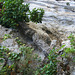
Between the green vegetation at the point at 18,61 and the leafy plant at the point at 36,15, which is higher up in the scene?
the leafy plant at the point at 36,15

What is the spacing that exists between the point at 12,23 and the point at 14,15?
0.38 meters

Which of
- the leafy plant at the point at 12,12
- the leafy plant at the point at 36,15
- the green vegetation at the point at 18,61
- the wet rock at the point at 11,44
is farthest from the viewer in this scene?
the leafy plant at the point at 36,15

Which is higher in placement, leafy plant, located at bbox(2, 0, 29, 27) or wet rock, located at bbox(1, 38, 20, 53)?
leafy plant, located at bbox(2, 0, 29, 27)

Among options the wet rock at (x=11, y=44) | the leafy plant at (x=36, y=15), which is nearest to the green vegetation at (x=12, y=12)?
the leafy plant at (x=36, y=15)

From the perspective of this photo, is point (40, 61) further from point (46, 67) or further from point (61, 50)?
point (61, 50)

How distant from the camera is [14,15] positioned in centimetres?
501

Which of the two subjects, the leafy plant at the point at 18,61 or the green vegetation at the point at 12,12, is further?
the green vegetation at the point at 12,12

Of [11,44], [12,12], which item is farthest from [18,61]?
[12,12]

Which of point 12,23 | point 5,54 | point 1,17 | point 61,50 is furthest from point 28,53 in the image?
point 1,17

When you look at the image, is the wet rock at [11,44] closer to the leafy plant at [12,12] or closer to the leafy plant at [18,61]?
the leafy plant at [18,61]

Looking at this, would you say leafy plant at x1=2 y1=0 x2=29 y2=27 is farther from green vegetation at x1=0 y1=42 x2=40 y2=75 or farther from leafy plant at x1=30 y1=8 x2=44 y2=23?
green vegetation at x1=0 y1=42 x2=40 y2=75

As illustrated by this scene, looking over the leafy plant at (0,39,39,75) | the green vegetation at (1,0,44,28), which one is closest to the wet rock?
the leafy plant at (0,39,39,75)

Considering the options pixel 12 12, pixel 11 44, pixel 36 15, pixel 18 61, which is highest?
pixel 12 12

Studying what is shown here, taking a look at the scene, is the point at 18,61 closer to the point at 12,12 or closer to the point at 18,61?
the point at 18,61
